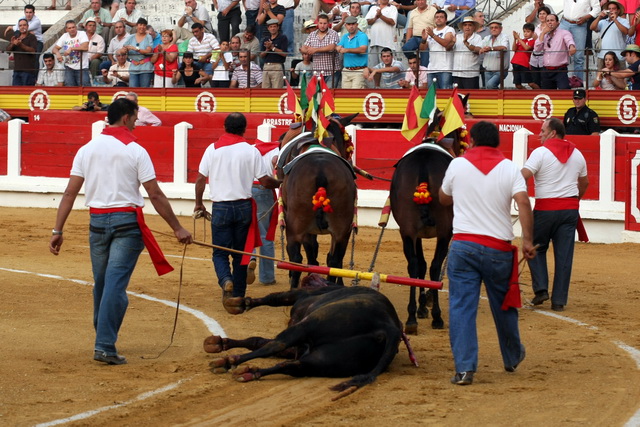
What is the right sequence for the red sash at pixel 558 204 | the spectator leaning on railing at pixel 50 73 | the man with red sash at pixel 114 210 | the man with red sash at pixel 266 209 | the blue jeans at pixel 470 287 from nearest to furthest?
the blue jeans at pixel 470 287
the man with red sash at pixel 114 210
the red sash at pixel 558 204
the man with red sash at pixel 266 209
the spectator leaning on railing at pixel 50 73

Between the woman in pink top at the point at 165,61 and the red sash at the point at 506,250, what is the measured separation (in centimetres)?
1545

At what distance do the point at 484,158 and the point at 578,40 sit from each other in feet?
39.8

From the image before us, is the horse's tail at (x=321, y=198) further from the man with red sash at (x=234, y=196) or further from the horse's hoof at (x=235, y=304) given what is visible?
the horse's hoof at (x=235, y=304)

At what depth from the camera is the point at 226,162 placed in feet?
31.3

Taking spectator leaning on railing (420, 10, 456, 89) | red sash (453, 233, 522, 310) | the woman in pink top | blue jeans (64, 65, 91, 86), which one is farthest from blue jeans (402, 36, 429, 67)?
red sash (453, 233, 522, 310)

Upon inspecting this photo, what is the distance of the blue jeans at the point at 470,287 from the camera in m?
6.78

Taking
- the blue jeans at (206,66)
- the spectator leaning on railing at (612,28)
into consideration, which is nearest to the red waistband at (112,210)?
the spectator leaning on railing at (612,28)

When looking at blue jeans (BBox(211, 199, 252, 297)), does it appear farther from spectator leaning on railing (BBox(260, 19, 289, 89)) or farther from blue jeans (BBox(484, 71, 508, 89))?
spectator leaning on railing (BBox(260, 19, 289, 89))

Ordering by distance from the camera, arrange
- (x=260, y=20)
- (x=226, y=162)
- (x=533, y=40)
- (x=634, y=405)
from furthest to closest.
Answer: (x=260, y=20) < (x=533, y=40) < (x=226, y=162) < (x=634, y=405)

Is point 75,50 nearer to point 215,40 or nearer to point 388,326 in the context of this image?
point 215,40

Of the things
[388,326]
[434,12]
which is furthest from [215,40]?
[388,326]

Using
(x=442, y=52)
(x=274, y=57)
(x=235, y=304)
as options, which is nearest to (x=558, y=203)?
(x=235, y=304)

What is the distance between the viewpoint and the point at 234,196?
31.0 ft

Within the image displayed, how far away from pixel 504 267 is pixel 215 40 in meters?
15.4
